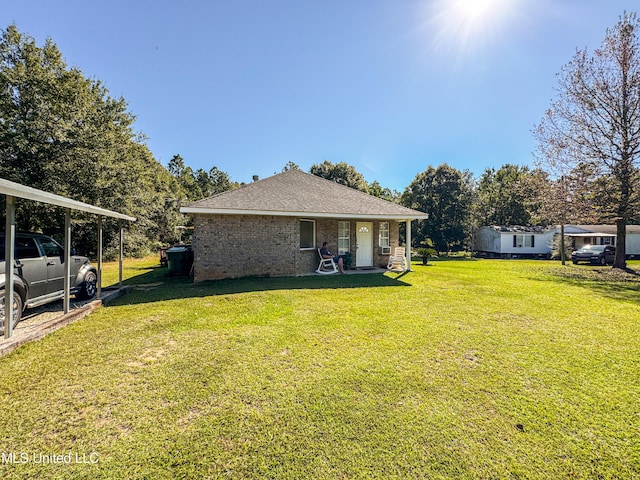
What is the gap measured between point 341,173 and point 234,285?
23.8 meters

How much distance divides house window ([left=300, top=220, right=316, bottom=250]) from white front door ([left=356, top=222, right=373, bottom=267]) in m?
2.24

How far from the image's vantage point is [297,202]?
1100 cm

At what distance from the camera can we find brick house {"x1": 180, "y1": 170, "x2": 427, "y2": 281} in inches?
379

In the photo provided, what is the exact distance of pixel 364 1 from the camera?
28.1 feet

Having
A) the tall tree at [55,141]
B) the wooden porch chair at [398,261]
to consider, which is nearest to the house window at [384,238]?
the wooden porch chair at [398,261]

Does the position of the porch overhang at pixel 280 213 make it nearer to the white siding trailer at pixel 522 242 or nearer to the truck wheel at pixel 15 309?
the truck wheel at pixel 15 309

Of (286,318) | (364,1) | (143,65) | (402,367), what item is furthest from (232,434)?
(143,65)

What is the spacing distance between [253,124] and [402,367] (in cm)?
1696

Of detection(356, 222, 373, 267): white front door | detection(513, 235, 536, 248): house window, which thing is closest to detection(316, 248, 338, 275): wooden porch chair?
detection(356, 222, 373, 267): white front door

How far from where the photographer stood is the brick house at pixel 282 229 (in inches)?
379

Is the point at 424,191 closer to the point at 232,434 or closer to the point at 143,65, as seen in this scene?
the point at 143,65

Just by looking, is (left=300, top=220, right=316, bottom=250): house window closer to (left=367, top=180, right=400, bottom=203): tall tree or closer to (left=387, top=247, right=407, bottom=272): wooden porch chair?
(left=387, top=247, right=407, bottom=272): wooden porch chair

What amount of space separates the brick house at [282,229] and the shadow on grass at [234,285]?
2.32 ft

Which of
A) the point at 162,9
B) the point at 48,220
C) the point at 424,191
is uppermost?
the point at 162,9
